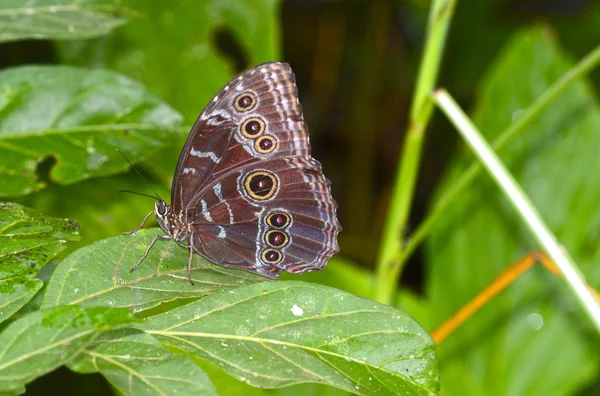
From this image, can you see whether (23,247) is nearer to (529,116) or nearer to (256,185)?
(256,185)

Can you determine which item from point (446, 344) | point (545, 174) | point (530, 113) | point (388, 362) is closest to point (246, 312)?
point (388, 362)

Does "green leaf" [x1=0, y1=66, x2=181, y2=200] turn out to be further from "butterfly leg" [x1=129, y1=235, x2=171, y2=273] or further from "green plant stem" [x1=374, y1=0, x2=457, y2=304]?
"green plant stem" [x1=374, y1=0, x2=457, y2=304]

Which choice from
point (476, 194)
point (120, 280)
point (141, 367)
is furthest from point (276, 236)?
point (476, 194)

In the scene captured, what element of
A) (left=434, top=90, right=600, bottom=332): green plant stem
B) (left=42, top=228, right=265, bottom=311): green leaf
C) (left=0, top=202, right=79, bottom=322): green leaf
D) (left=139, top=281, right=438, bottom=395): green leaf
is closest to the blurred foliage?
(left=434, top=90, right=600, bottom=332): green plant stem

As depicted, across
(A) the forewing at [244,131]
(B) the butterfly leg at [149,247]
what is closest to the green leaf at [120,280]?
(B) the butterfly leg at [149,247]

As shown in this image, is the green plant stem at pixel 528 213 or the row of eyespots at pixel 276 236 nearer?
the green plant stem at pixel 528 213

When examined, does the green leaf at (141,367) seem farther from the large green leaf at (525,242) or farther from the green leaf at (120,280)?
the large green leaf at (525,242)
